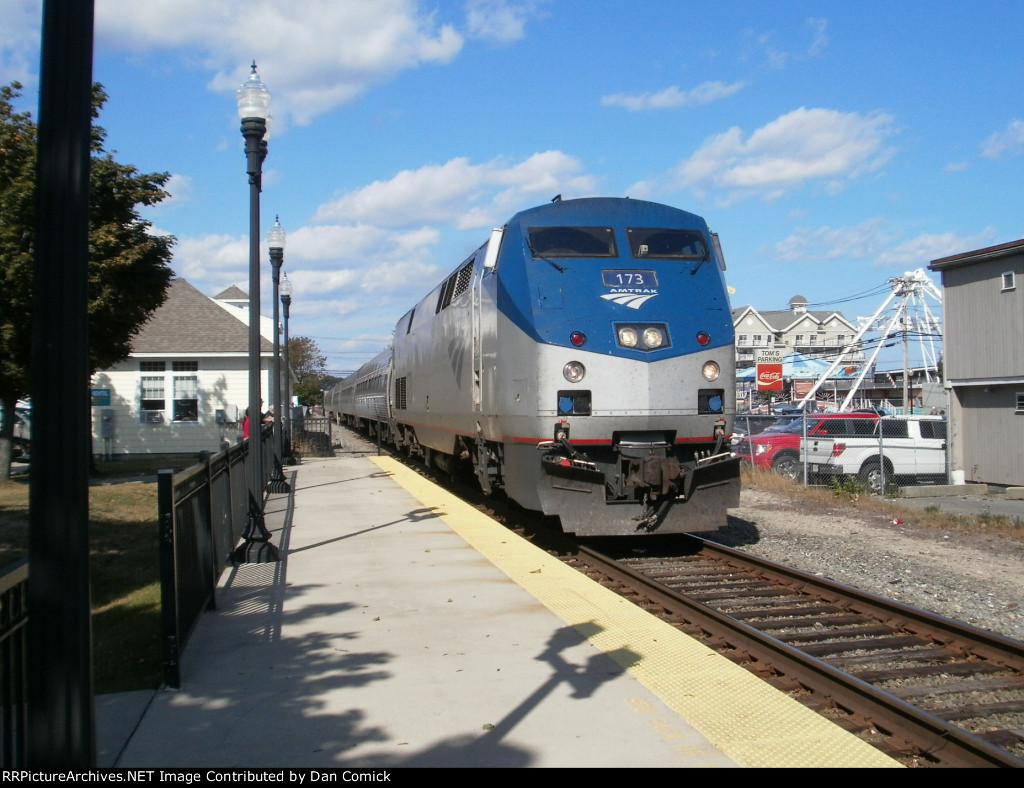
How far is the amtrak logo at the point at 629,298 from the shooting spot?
9.66 meters

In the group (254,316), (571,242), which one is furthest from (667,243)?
(254,316)

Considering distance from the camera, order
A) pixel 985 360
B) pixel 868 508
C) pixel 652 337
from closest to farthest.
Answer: pixel 652 337
pixel 868 508
pixel 985 360

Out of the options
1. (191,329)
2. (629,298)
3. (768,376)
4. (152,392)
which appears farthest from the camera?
(191,329)

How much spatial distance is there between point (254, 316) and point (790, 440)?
15.0m

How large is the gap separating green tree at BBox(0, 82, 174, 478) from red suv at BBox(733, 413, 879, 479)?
46.3 feet

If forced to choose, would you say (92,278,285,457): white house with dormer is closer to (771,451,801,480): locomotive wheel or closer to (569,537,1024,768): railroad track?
(771,451,801,480): locomotive wheel

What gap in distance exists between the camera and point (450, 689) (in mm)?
5441

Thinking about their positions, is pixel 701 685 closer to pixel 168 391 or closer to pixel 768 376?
pixel 768 376

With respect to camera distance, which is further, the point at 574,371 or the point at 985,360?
the point at 985,360

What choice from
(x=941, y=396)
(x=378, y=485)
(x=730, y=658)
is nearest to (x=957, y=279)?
(x=378, y=485)

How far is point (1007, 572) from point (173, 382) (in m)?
25.5

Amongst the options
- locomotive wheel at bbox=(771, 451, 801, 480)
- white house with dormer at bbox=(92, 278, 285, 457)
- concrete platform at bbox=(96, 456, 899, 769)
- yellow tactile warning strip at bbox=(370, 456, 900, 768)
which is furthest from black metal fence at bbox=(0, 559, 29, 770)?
white house with dormer at bbox=(92, 278, 285, 457)

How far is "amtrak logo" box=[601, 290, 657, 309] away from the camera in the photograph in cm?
966

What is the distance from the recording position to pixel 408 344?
2039cm
